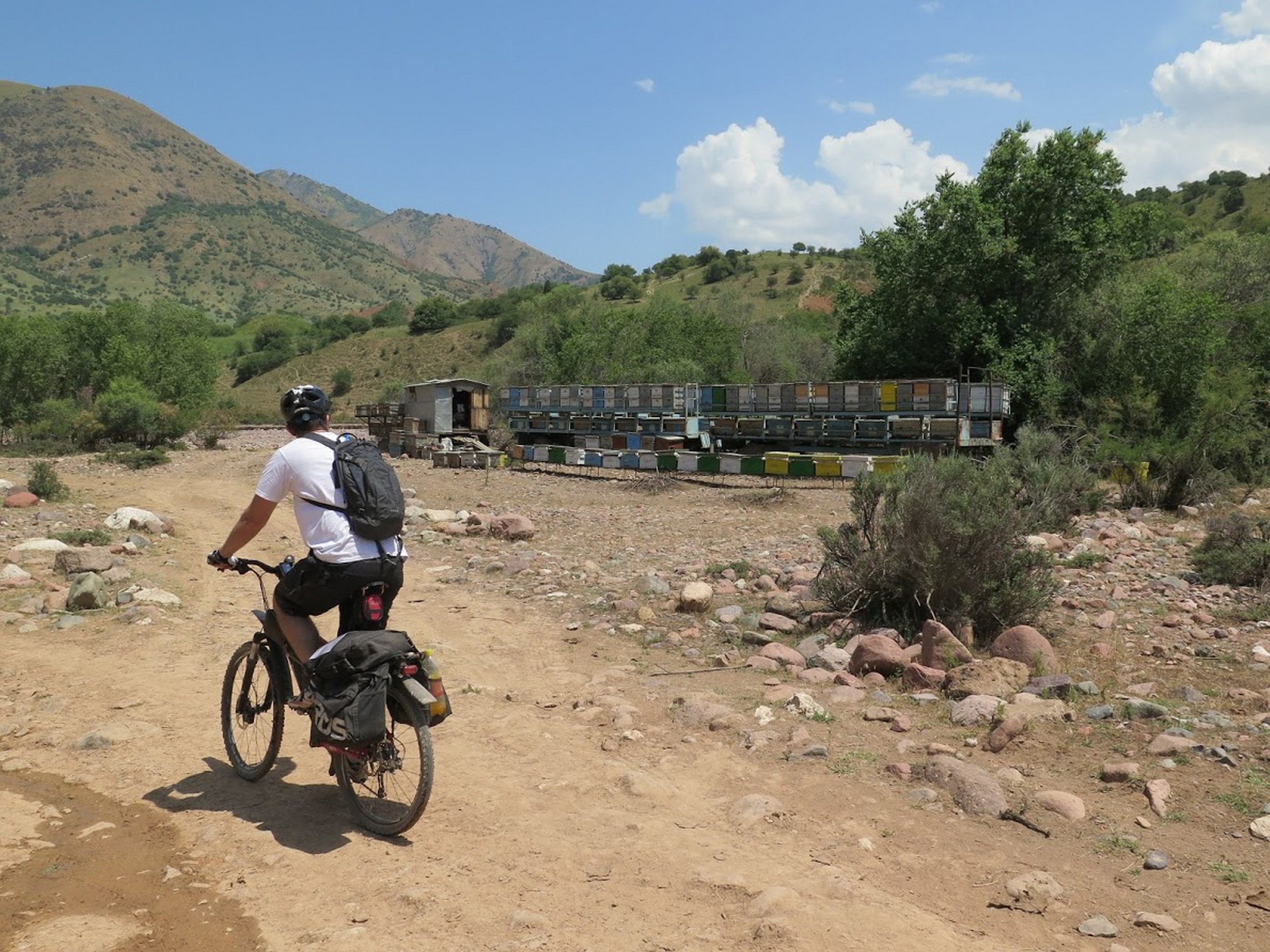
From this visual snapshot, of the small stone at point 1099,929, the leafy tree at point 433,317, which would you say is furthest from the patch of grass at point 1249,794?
the leafy tree at point 433,317

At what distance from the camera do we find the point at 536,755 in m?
4.94

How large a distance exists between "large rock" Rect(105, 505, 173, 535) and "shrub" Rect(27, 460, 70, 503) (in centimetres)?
293

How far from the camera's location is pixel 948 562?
723cm

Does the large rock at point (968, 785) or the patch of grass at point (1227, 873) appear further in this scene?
the large rock at point (968, 785)

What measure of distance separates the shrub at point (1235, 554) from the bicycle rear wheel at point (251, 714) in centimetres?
873

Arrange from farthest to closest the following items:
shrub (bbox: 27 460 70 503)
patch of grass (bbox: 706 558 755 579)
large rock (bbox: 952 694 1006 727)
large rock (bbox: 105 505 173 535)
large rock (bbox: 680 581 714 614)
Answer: shrub (bbox: 27 460 70 503), large rock (bbox: 105 505 173 535), patch of grass (bbox: 706 558 755 579), large rock (bbox: 680 581 714 614), large rock (bbox: 952 694 1006 727)

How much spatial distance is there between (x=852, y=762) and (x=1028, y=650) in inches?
92.6

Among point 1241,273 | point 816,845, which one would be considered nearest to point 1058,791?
point 816,845

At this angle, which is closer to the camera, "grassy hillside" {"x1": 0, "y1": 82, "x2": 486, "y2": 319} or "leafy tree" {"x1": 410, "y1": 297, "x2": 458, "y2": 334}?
"leafy tree" {"x1": 410, "y1": 297, "x2": 458, "y2": 334}

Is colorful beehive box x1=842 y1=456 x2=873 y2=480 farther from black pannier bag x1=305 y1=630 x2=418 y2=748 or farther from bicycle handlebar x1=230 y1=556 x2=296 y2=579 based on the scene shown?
black pannier bag x1=305 y1=630 x2=418 y2=748

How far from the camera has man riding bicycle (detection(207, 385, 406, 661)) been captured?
3.81m

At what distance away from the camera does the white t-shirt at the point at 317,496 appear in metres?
3.80

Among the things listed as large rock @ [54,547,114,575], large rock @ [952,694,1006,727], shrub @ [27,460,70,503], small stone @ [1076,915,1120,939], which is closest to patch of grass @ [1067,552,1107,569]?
large rock @ [952,694,1006,727]

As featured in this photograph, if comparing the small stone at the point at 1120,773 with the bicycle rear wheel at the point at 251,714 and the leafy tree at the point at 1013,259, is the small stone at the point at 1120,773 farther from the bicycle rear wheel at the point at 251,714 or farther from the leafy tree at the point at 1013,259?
the leafy tree at the point at 1013,259
